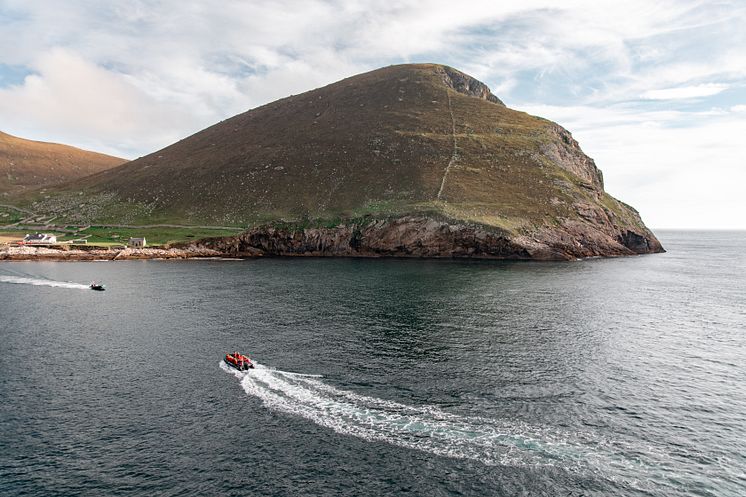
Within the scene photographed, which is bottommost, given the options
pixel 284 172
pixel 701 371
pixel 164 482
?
pixel 164 482

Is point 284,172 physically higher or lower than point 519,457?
higher

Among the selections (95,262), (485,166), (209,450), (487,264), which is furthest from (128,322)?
(485,166)

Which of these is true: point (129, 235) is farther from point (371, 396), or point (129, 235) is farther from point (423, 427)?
point (423, 427)

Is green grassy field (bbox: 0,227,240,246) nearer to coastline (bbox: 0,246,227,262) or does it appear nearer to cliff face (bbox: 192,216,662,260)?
coastline (bbox: 0,246,227,262)

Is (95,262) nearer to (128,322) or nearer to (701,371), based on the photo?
(128,322)

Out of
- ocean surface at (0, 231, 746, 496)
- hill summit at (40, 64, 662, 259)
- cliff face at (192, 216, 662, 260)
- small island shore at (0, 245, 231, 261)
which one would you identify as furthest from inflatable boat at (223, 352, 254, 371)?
small island shore at (0, 245, 231, 261)

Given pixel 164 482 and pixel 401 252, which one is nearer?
pixel 164 482

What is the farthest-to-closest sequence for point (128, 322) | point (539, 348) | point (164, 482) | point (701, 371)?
point (128, 322) → point (539, 348) → point (701, 371) → point (164, 482)
